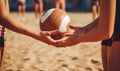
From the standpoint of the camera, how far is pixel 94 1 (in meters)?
14.4

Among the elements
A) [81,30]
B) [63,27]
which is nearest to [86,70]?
[63,27]

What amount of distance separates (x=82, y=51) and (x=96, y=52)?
14.4 inches

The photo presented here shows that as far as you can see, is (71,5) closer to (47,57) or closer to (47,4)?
(47,4)

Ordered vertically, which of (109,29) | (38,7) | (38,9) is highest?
(109,29)

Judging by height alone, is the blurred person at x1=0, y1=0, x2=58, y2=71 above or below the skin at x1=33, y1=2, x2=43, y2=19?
above

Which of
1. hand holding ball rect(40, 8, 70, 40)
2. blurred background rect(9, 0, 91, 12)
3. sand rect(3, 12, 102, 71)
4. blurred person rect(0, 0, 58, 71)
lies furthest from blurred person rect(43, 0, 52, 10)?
blurred person rect(0, 0, 58, 71)

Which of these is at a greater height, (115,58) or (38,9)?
(115,58)

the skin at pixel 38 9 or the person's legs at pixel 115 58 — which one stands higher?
the person's legs at pixel 115 58

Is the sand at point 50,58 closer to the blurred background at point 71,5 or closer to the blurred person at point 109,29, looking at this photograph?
the blurred person at point 109,29

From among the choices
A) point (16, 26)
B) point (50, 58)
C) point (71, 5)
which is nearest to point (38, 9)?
point (50, 58)

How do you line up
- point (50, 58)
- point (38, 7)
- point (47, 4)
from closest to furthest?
point (50, 58)
point (38, 7)
point (47, 4)

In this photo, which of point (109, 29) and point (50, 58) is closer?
point (109, 29)

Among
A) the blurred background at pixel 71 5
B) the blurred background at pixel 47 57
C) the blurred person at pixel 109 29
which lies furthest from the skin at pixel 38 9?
the blurred person at pixel 109 29

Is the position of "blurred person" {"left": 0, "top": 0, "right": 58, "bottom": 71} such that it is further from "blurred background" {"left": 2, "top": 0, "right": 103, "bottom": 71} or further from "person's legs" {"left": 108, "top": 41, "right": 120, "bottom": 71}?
"blurred background" {"left": 2, "top": 0, "right": 103, "bottom": 71}
